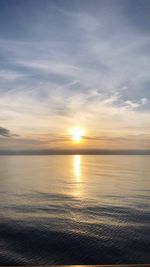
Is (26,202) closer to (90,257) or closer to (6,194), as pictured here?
(6,194)

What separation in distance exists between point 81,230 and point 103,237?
264 cm

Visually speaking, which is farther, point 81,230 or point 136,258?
point 81,230

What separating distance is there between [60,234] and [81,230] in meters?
1.82

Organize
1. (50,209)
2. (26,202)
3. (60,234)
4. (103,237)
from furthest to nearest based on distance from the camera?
(26,202) → (50,209) → (60,234) → (103,237)

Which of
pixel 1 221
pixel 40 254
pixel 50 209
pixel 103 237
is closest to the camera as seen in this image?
pixel 40 254

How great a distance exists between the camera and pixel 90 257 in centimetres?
1739

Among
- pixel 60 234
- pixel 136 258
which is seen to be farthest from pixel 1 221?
pixel 136 258

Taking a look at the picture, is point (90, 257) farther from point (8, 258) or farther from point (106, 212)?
point (106, 212)

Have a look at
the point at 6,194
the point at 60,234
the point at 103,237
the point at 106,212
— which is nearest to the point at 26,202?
the point at 6,194

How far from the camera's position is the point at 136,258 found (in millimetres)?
17078

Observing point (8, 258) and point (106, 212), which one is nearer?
point (8, 258)

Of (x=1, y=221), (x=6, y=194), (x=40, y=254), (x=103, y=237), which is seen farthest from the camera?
(x=6, y=194)

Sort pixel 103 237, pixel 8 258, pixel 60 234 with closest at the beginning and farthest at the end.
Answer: pixel 8 258
pixel 103 237
pixel 60 234

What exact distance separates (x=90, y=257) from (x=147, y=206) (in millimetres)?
16266
